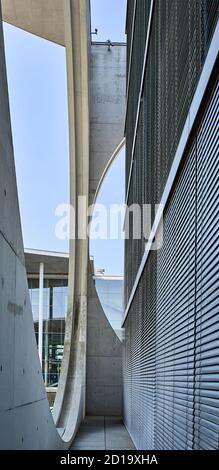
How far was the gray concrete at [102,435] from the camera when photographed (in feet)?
37.1

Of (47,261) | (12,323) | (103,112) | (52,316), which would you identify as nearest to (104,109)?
(103,112)

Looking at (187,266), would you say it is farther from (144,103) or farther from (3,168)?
(144,103)

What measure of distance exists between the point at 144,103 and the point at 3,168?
490 centimetres

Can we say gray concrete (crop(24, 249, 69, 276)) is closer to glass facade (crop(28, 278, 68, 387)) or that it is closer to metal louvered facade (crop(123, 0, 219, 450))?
glass facade (crop(28, 278, 68, 387))

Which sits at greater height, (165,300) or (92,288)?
(165,300)

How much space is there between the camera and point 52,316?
30.9 metres

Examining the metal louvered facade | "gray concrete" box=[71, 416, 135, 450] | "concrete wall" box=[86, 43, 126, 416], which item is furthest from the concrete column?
the metal louvered facade

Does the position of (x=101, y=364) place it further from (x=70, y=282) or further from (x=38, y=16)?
(x=38, y=16)

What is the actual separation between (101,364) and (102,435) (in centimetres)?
584

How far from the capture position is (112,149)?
20609 millimetres

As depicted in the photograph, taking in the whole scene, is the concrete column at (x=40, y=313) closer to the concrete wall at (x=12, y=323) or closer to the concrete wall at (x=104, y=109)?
the concrete wall at (x=104, y=109)

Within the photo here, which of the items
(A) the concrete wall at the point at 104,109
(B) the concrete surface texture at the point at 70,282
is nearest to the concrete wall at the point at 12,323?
(B) the concrete surface texture at the point at 70,282

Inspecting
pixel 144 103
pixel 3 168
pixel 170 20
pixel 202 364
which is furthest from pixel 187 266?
pixel 144 103
